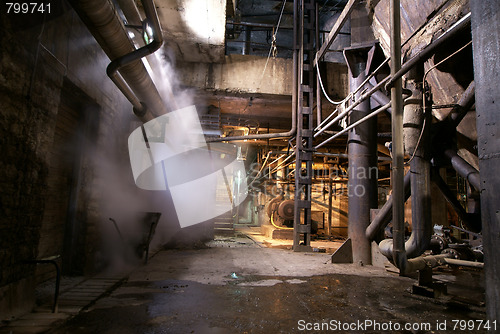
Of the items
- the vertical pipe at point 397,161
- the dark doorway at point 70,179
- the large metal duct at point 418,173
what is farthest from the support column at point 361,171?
the dark doorway at point 70,179

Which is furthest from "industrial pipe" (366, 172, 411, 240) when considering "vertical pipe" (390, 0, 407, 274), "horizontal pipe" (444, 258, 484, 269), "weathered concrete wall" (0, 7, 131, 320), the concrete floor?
"weathered concrete wall" (0, 7, 131, 320)

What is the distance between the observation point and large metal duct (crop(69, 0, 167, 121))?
3.10 metres

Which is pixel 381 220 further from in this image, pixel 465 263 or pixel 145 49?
pixel 145 49

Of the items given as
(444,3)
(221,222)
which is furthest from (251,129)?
(444,3)

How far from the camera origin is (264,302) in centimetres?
332

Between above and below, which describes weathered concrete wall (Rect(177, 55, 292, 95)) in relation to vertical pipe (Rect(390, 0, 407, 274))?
above

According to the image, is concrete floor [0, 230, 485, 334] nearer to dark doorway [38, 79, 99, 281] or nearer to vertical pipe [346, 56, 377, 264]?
vertical pipe [346, 56, 377, 264]

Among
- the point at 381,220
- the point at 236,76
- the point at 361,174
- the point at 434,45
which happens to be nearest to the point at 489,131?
the point at 434,45

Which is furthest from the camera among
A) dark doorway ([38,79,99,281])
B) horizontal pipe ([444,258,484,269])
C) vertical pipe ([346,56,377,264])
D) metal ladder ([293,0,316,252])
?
metal ladder ([293,0,316,252])

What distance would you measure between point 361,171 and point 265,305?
4.04 metres

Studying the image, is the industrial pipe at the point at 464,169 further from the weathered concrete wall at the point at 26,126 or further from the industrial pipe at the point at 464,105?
the weathered concrete wall at the point at 26,126

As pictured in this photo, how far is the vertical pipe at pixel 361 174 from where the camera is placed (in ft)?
19.4

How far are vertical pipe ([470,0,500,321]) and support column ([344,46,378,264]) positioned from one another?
3739 mm

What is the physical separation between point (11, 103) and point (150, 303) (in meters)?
2.74
